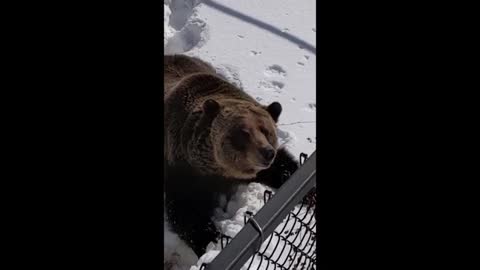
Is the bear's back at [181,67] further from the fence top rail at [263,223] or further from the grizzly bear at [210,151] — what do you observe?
the fence top rail at [263,223]

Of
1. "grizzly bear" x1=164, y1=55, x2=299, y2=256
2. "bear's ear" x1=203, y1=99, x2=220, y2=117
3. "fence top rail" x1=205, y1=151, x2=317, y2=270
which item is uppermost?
"fence top rail" x1=205, y1=151, x2=317, y2=270

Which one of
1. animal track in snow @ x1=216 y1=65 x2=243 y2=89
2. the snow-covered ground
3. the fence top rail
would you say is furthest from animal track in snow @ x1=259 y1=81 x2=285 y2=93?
the fence top rail

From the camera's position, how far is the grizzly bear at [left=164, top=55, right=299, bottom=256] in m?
2.78

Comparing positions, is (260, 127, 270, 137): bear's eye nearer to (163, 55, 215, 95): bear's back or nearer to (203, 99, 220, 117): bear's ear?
(203, 99, 220, 117): bear's ear

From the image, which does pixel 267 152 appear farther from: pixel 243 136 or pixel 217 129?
pixel 217 129

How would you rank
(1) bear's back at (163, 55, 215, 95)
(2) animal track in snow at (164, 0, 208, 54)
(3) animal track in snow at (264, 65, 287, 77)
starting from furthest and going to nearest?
(2) animal track in snow at (164, 0, 208, 54) < (3) animal track in snow at (264, 65, 287, 77) < (1) bear's back at (163, 55, 215, 95)

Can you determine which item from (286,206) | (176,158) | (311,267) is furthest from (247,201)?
(286,206)

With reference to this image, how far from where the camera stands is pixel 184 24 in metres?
3.44

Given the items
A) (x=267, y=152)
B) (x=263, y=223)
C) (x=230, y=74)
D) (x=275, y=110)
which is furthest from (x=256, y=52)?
(x=263, y=223)

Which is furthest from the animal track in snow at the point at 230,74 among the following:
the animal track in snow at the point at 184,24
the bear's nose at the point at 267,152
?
the bear's nose at the point at 267,152
